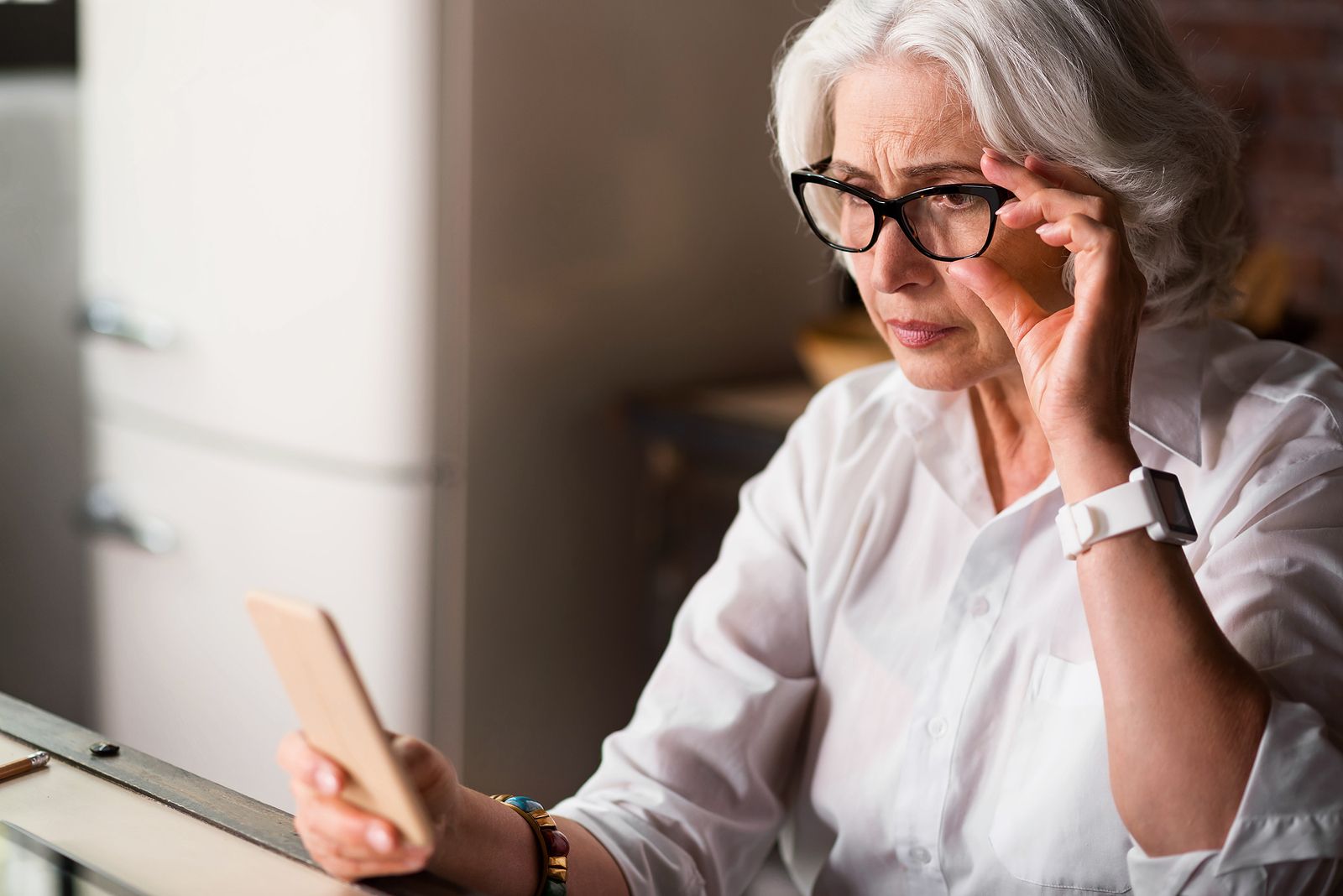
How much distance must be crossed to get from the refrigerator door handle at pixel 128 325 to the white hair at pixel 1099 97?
3.95 feet

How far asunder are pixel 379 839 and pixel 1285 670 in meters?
0.60

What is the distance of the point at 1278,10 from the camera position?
9.00 ft

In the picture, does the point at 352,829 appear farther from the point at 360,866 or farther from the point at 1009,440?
the point at 1009,440

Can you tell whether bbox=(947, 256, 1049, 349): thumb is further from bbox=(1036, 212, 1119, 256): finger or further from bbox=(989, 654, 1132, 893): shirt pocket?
bbox=(989, 654, 1132, 893): shirt pocket

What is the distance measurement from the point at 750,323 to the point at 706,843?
1.12m

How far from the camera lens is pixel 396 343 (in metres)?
1.81

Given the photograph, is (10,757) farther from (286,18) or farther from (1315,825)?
(286,18)

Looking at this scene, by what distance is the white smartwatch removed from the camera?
2.97 feet

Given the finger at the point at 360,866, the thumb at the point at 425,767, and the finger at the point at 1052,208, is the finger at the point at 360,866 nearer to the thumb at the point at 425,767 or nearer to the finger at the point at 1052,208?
the thumb at the point at 425,767

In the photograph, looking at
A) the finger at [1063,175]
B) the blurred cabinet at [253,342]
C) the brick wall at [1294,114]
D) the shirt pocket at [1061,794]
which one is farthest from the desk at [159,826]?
the brick wall at [1294,114]

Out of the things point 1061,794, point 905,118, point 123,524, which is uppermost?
point 905,118

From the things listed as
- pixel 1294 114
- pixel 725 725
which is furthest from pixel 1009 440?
pixel 1294 114

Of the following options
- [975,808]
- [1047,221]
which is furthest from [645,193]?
[975,808]

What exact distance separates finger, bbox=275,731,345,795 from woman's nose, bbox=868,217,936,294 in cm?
58
